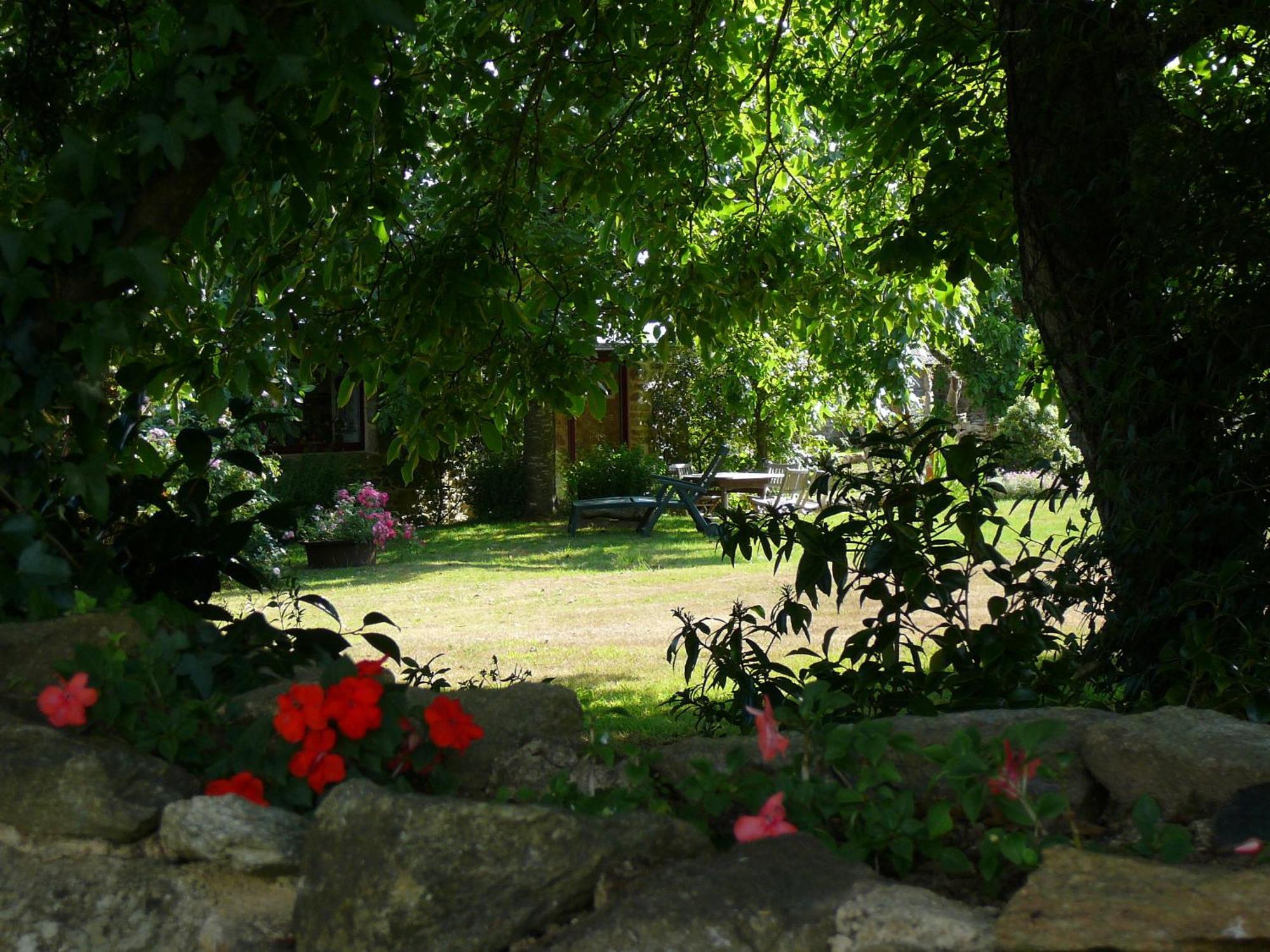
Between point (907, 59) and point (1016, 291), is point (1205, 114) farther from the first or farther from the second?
point (1016, 291)

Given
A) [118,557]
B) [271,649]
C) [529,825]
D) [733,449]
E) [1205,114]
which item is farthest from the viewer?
[733,449]

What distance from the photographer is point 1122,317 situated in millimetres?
3701

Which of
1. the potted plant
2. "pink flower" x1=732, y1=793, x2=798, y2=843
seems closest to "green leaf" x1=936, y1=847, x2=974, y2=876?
"pink flower" x1=732, y1=793, x2=798, y2=843

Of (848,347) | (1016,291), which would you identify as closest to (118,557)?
(848,347)

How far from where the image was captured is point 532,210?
217 inches

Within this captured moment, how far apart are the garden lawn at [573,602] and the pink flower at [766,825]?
322 centimetres

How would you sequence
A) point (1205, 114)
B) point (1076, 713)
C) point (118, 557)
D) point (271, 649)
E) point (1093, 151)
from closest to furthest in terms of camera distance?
point (1076, 713) → point (271, 649) → point (118, 557) → point (1205, 114) → point (1093, 151)

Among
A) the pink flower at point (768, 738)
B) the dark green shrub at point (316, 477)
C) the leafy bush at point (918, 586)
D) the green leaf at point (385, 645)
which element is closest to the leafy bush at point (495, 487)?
the dark green shrub at point (316, 477)

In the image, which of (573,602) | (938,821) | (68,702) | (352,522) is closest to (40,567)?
(68,702)

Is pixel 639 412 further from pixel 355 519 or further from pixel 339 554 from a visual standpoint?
pixel 339 554

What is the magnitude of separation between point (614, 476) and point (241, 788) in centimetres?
1665

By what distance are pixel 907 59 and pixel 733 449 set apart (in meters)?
15.2

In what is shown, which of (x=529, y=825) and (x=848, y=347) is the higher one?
(x=848, y=347)

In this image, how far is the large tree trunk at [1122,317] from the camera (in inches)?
127
